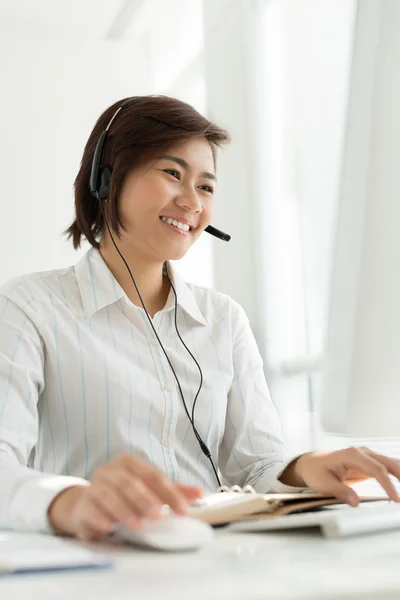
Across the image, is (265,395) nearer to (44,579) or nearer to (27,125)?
(44,579)

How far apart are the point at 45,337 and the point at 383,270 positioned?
80 centimetres

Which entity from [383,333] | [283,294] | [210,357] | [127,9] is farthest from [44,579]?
[127,9]

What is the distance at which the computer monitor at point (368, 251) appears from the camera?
2.07ft

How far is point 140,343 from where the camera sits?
4.66 feet

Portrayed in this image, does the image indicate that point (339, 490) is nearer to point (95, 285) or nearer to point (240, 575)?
point (240, 575)

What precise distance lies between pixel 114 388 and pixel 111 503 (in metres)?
0.66

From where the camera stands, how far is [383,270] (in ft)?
2.08

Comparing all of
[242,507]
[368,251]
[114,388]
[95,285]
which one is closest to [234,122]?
[95,285]

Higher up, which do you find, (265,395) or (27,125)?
(27,125)

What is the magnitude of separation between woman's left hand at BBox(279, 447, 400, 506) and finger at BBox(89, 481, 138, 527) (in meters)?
0.38

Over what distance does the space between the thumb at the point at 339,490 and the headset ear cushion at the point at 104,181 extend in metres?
0.74

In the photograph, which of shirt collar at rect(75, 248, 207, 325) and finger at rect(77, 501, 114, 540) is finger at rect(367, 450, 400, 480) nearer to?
finger at rect(77, 501, 114, 540)

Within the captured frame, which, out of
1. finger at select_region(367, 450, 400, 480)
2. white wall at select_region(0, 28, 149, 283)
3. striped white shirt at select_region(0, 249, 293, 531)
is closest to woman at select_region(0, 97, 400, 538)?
striped white shirt at select_region(0, 249, 293, 531)

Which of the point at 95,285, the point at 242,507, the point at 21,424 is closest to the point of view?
the point at 242,507
